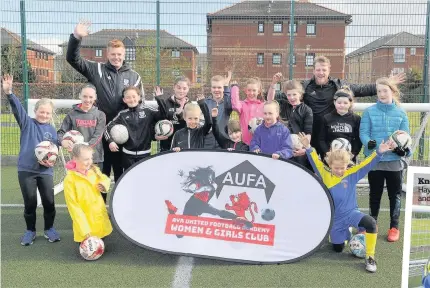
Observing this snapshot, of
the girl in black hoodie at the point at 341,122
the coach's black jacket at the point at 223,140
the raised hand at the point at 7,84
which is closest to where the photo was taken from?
the raised hand at the point at 7,84

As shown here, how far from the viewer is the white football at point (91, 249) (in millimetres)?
4070

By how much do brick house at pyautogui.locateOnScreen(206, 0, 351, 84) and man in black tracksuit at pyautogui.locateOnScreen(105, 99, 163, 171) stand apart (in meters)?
3.16

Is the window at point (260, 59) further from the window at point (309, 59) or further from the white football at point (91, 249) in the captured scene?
the white football at point (91, 249)

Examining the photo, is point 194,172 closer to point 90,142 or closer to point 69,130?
point 90,142

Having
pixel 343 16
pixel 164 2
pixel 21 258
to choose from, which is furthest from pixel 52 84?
pixel 343 16

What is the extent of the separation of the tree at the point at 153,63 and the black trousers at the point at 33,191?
384 centimetres

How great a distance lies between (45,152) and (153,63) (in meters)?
A: 4.13

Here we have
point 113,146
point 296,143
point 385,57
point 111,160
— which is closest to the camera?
point 296,143

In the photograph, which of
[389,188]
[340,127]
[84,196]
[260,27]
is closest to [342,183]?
[340,127]

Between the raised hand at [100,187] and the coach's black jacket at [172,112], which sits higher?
the coach's black jacket at [172,112]

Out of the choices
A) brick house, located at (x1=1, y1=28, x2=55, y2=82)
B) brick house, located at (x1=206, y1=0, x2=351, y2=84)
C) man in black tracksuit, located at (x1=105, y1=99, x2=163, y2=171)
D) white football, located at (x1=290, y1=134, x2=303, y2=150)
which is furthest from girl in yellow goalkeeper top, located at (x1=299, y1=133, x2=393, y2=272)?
brick house, located at (x1=1, y1=28, x2=55, y2=82)

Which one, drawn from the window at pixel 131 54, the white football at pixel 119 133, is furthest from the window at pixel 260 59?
the white football at pixel 119 133

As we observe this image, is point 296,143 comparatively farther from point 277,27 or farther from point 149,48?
point 149,48

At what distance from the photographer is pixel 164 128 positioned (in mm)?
4766
